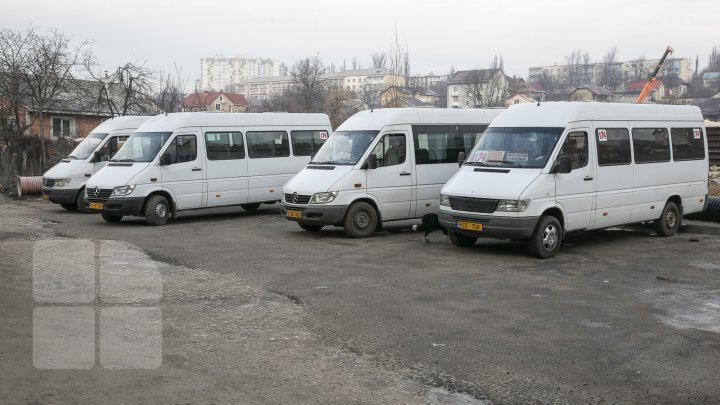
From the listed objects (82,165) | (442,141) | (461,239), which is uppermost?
(442,141)

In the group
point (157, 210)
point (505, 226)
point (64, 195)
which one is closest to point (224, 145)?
point (157, 210)

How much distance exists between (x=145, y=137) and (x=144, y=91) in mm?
17336

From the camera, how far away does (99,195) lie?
16.1 meters

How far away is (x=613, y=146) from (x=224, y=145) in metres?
9.06

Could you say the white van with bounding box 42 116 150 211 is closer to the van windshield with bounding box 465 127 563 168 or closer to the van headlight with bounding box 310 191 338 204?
the van headlight with bounding box 310 191 338 204

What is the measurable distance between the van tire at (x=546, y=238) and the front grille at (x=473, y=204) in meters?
0.80

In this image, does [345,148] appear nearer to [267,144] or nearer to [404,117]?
[404,117]

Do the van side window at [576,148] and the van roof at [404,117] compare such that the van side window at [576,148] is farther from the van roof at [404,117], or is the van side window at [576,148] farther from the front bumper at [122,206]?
the front bumper at [122,206]

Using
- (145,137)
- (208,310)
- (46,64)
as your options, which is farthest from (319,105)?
(208,310)

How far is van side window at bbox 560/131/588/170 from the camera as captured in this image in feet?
39.1

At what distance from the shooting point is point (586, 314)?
7.91 m

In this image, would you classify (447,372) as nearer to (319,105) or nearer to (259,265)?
(259,265)

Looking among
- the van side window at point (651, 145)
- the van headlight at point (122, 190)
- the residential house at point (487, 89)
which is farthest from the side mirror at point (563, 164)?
the residential house at point (487, 89)

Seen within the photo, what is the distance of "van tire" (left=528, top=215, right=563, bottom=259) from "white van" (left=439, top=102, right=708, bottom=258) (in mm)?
16
